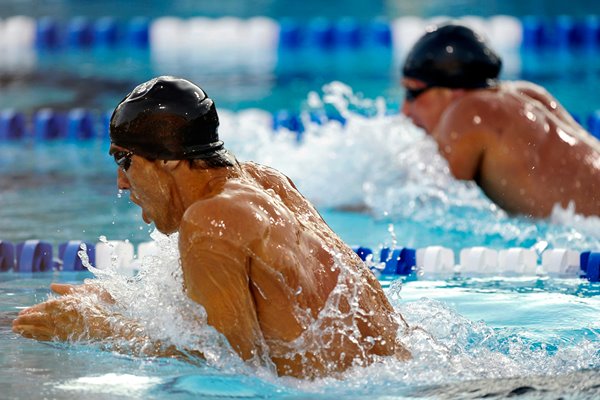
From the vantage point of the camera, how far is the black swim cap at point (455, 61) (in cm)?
459

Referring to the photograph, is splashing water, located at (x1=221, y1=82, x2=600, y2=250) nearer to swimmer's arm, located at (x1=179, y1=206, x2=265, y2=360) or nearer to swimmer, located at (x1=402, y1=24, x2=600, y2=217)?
swimmer, located at (x1=402, y1=24, x2=600, y2=217)

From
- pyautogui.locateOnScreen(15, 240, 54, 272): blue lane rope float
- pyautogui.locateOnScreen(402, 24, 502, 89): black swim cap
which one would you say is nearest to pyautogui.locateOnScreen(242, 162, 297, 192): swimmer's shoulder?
pyautogui.locateOnScreen(15, 240, 54, 272): blue lane rope float

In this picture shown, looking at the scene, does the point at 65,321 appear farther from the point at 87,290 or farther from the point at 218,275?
the point at 218,275

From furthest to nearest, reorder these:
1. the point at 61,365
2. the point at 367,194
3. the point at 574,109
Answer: the point at 574,109, the point at 367,194, the point at 61,365

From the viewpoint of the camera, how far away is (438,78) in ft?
15.2

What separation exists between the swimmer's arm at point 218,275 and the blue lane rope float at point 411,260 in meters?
1.59

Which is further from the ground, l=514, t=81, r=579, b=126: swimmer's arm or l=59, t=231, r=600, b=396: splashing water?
l=514, t=81, r=579, b=126: swimmer's arm

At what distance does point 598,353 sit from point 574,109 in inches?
168

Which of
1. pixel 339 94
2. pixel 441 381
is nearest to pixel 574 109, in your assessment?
pixel 339 94

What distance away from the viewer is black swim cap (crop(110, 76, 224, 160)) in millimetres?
2482

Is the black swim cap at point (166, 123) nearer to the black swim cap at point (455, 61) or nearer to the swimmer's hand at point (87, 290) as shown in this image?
the swimmer's hand at point (87, 290)

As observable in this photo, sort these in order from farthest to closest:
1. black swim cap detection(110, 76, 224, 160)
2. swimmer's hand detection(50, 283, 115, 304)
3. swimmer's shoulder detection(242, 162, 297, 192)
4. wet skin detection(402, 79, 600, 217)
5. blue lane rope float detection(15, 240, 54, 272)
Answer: wet skin detection(402, 79, 600, 217) → blue lane rope float detection(15, 240, 54, 272) → swimmer's hand detection(50, 283, 115, 304) → swimmer's shoulder detection(242, 162, 297, 192) → black swim cap detection(110, 76, 224, 160)

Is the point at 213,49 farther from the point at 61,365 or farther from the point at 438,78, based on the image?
the point at 61,365

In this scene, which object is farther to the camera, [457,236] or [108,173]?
[108,173]
